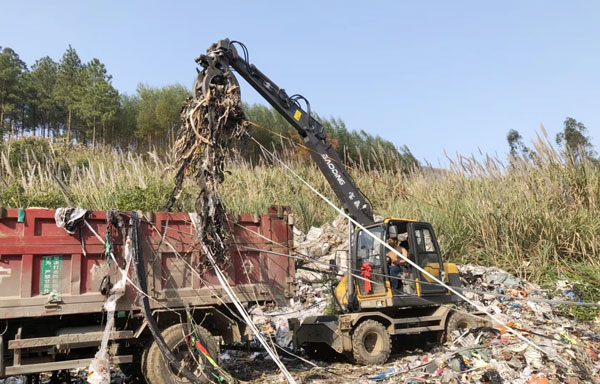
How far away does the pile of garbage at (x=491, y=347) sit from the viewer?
223 inches

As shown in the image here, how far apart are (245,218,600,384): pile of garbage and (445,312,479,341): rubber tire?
0.09 m

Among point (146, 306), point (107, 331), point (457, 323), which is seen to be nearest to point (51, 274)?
point (107, 331)

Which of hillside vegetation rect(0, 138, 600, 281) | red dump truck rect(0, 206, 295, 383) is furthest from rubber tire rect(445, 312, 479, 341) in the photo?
red dump truck rect(0, 206, 295, 383)

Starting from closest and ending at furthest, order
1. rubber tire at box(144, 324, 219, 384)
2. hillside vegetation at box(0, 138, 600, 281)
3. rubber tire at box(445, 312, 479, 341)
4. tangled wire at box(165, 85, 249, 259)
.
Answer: rubber tire at box(144, 324, 219, 384) → tangled wire at box(165, 85, 249, 259) → rubber tire at box(445, 312, 479, 341) → hillside vegetation at box(0, 138, 600, 281)

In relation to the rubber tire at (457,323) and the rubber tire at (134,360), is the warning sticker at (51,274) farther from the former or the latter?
the rubber tire at (457,323)

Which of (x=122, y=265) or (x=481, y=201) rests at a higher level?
(x=481, y=201)

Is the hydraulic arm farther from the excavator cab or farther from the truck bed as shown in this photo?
the truck bed

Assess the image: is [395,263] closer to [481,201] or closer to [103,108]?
[481,201]

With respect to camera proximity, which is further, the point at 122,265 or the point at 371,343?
the point at 371,343

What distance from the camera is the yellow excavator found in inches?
300

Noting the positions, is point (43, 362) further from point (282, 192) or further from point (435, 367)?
point (282, 192)

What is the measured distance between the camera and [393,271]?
7.90m

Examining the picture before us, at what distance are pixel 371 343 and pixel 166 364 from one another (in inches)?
135

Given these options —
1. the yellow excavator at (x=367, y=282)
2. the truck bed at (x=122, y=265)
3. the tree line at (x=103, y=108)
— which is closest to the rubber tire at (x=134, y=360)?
the truck bed at (x=122, y=265)
